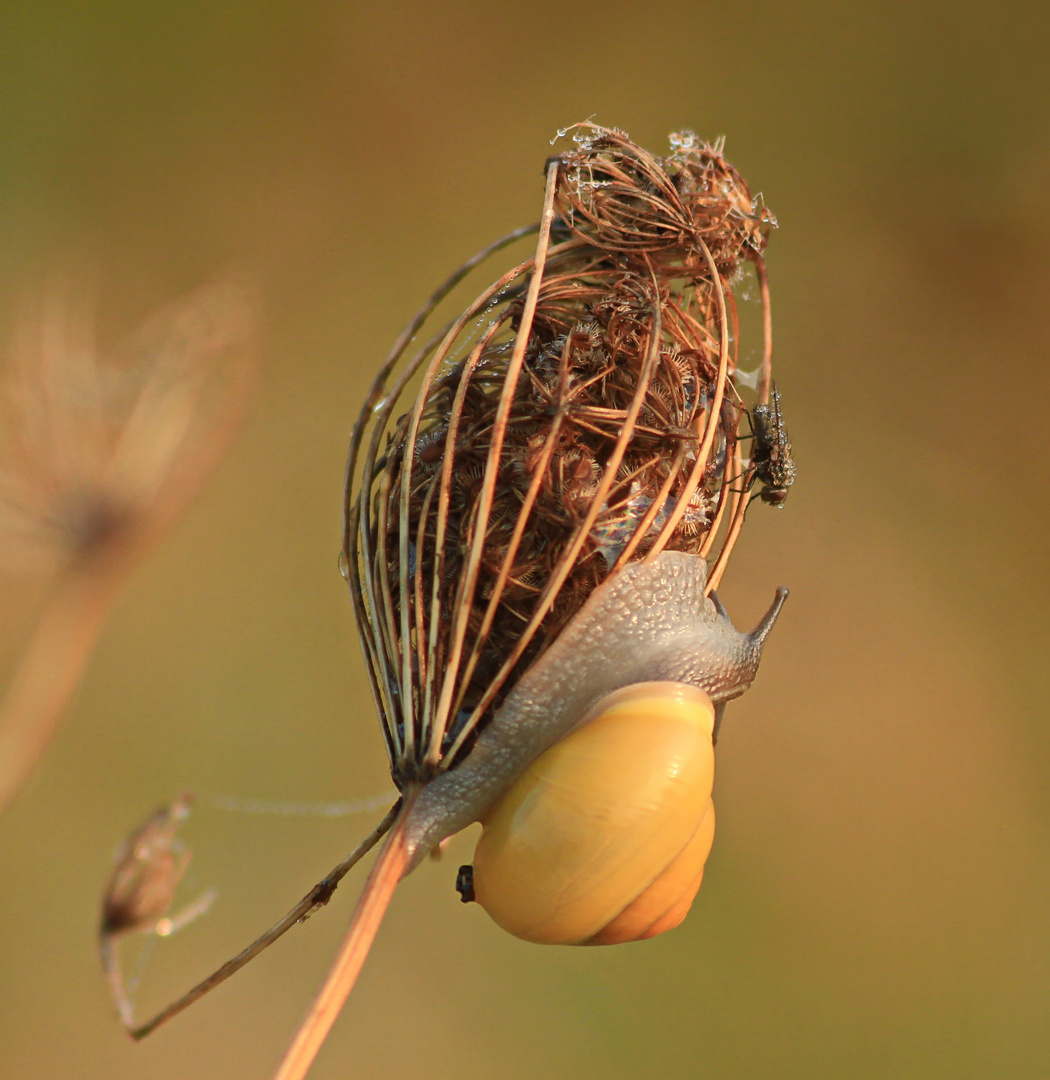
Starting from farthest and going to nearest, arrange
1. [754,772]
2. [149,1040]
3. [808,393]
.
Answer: [808,393] → [754,772] → [149,1040]

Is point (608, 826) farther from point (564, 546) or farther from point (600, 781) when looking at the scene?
point (564, 546)

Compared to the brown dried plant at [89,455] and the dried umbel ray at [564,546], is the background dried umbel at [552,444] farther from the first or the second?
the brown dried plant at [89,455]

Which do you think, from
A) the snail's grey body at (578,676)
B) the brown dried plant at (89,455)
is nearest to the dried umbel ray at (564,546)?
the snail's grey body at (578,676)

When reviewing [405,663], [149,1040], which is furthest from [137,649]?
[405,663]

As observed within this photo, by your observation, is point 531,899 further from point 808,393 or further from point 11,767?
point 808,393

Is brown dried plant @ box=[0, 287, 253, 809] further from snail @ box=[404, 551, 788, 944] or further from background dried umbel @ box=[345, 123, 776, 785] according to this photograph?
snail @ box=[404, 551, 788, 944]

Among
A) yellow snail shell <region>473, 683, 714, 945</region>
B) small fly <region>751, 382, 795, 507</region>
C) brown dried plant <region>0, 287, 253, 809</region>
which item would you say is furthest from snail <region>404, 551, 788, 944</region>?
brown dried plant <region>0, 287, 253, 809</region>
